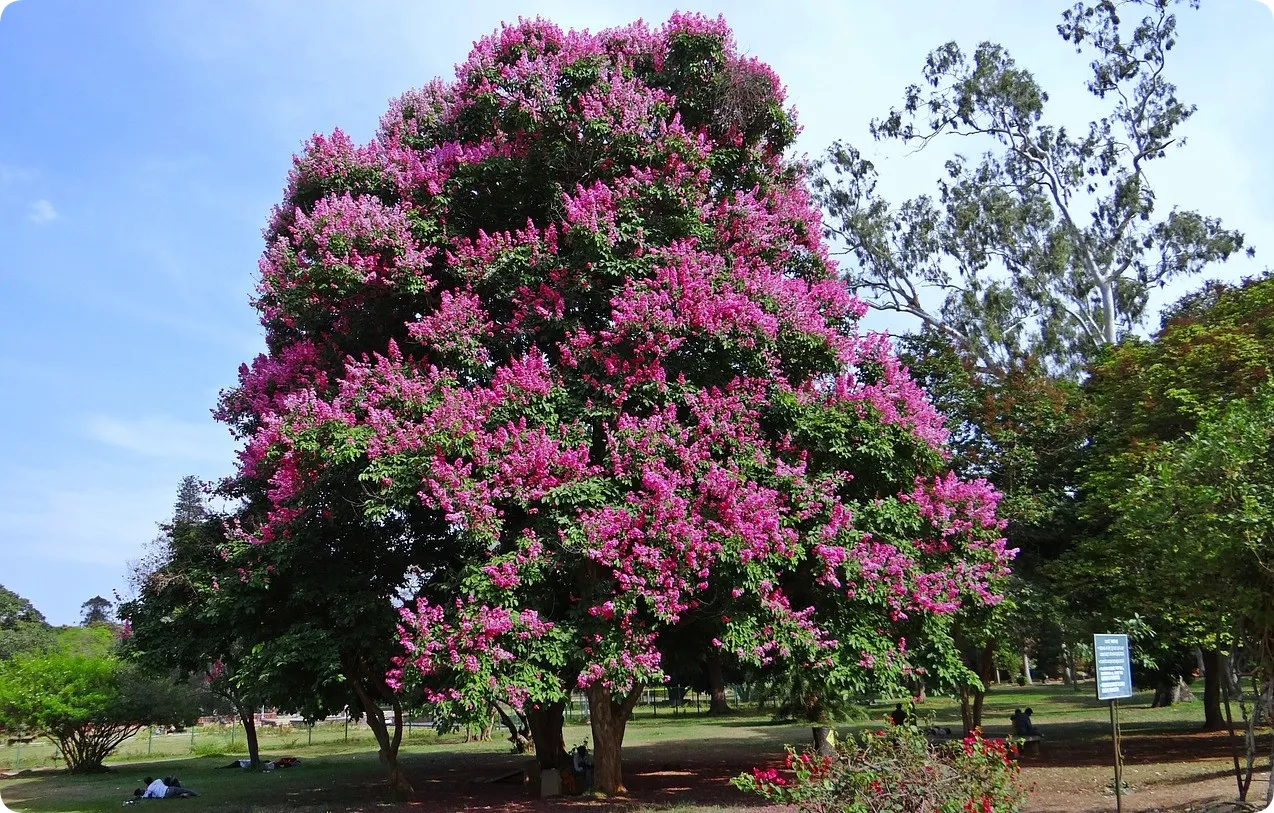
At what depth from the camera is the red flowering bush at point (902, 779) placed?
6.86m

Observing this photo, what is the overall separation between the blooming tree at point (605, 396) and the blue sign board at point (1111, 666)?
→ 2.86 metres

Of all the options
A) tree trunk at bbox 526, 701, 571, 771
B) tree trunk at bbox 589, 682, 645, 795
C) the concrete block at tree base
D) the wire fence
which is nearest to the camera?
tree trunk at bbox 589, 682, 645, 795

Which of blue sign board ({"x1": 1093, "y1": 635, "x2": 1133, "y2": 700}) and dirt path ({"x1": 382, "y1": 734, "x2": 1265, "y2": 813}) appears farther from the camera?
dirt path ({"x1": 382, "y1": 734, "x2": 1265, "y2": 813})

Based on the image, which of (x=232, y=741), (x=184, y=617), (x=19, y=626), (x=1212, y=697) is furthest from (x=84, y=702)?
(x=19, y=626)

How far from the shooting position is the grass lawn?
1416 cm

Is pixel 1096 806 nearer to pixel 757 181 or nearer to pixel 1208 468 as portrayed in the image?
pixel 1208 468

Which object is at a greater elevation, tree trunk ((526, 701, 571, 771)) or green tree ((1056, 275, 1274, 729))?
green tree ((1056, 275, 1274, 729))

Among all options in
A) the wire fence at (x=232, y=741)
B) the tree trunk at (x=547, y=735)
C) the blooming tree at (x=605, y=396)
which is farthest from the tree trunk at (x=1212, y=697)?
the tree trunk at (x=547, y=735)

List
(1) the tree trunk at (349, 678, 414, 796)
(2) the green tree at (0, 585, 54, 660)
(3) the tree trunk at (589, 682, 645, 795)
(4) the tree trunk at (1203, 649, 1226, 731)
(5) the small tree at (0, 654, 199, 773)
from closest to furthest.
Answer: (3) the tree trunk at (589, 682, 645, 795) → (1) the tree trunk at (349, 678, 414, 796) → (4) the tree trunk at (1203, 649, 1226, 731) → (5) the small tree at (0, 654, 199, 773) → (2) the green tree at (0, 585, 54, 660)

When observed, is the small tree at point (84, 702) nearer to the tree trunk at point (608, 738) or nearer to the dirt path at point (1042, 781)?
the dirt path at point (1042, 781)

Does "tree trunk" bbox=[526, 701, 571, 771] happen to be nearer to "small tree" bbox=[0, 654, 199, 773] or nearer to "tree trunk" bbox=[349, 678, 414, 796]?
"tree trunk" bbox=[349, 678, 414, 796]

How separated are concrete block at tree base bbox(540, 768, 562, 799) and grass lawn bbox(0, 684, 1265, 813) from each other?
488 millimetres

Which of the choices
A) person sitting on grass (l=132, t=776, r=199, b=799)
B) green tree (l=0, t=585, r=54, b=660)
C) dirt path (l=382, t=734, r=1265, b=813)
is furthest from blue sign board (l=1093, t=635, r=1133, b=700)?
green tree (l=0, t=585, r=54, b=660)

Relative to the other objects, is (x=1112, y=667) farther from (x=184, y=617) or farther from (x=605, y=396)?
→ (x=184, y=617)
